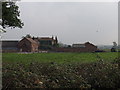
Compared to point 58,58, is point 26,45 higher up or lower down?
higher up

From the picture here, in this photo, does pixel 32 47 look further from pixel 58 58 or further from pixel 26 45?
pixel 58 58

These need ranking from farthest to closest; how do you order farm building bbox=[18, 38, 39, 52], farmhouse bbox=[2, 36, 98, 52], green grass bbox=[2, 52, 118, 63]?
farm building bbox=[18, 38, 39, 52] < farmhouse bbox=[2, 36, 98, 52] < green grass bbox=[2, 52, 118, 63]

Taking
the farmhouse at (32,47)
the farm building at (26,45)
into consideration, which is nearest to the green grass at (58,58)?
the farmhouse at (32,47)

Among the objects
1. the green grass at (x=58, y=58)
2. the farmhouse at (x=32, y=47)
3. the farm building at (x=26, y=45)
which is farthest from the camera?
the farm building at (x=26, y=45)

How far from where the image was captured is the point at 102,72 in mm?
6547

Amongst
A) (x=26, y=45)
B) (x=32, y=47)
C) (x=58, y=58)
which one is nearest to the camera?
(x=58, y=58)

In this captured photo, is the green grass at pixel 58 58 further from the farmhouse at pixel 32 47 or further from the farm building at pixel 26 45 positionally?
the farm building at pixel 26 45

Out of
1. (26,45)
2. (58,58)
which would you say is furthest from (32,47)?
(58,58)

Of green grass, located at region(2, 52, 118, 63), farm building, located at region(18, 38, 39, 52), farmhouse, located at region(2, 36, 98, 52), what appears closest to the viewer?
green grass, located at region(2, 52, 118, 63)

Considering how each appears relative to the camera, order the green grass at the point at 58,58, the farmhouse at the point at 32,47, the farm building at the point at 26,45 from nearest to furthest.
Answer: the green grass at the point at 58,58
the farmhouse at the point at 32,47
the farm building at the point at 26,45

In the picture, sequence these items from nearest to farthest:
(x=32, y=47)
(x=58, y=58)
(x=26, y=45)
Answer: (x=58, y=58), (x=26, y=45), (x=32, y=47)

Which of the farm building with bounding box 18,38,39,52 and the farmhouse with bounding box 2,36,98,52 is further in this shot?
the farm building with bounding box 18,38,39,52

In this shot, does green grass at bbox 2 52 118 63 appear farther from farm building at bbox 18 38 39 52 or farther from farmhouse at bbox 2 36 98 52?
farm building at bbox 18 38 39 52

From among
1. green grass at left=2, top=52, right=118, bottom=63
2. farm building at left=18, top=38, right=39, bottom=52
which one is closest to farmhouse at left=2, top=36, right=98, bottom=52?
farm building at left=18, top=38, right=39, bottom=52
